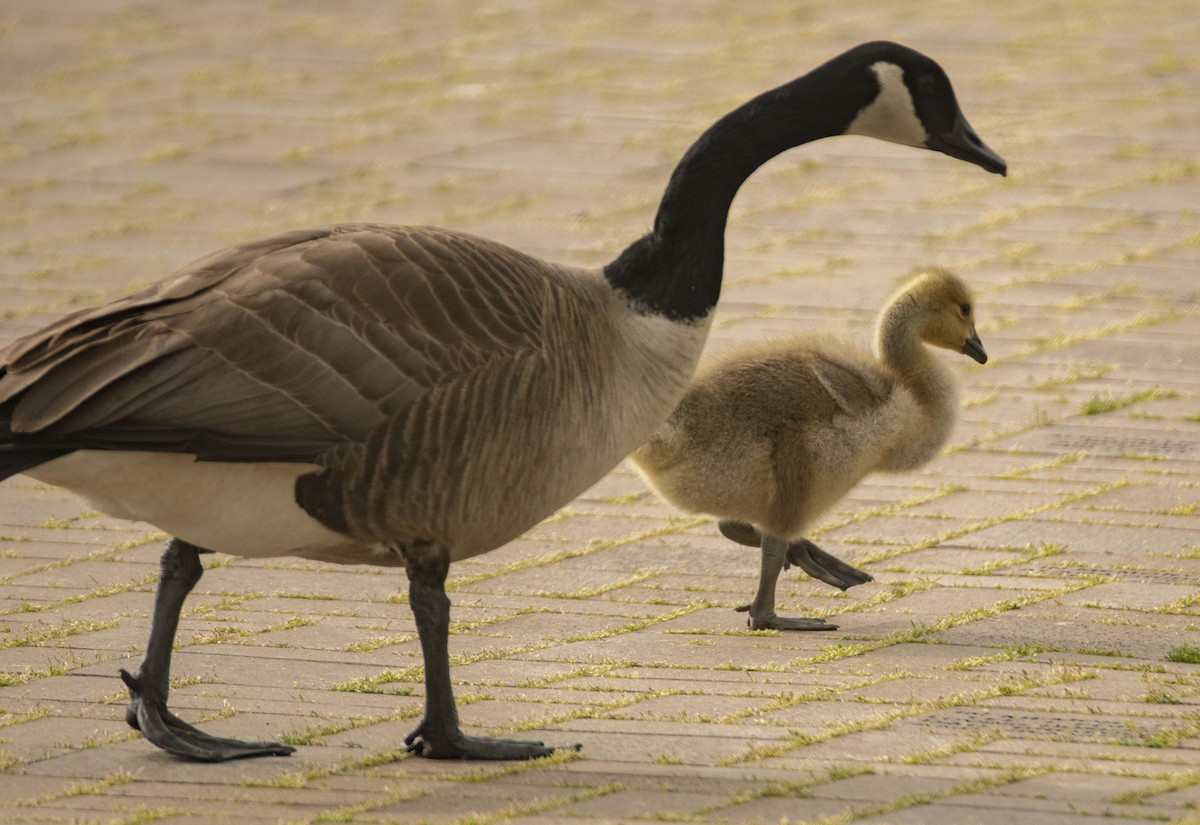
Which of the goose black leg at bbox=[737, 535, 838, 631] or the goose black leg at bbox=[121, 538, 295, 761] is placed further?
the goose black leg at bbox=[737, 535, 838, 631]

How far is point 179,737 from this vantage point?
4988 mm

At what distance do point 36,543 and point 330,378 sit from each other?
2.52 meters

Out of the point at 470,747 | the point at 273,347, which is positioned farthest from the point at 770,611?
the point at 273,347

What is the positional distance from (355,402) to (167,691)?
0.96 meters

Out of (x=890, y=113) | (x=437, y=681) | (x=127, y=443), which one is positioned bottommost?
(x=437, y=681)

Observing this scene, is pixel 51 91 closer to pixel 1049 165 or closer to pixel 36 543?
pixel 1049 165

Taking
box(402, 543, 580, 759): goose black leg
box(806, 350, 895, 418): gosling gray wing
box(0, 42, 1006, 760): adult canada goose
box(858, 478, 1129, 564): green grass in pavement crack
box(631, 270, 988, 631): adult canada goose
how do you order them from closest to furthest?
box(0, 42, 1006, 760): adult canada goose < box(402, 543, 580, 759): goose black leg < box(631, 270, 988, 631): adult canada goose < box(806, 350, 895, 418): gosling gray wing < box(858, 478, 1129, 564): green grass in pavement crack

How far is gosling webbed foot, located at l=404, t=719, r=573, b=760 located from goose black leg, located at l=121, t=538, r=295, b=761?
339 mm

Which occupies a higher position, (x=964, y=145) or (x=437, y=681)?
(x=964, y=145)

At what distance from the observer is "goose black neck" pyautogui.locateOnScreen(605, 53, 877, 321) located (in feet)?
17.5

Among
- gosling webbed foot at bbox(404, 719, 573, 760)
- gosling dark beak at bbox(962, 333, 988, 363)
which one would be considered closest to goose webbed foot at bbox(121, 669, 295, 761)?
gosling webbed foot at bbox(404, 719, 573, 760)

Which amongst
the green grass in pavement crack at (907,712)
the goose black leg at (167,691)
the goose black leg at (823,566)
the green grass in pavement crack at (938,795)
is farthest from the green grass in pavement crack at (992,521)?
the goose black leg at (167,691)

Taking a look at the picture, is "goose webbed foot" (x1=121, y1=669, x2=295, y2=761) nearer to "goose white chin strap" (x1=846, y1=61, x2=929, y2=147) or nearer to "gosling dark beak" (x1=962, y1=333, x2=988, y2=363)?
"goose white chin strap" (x1=846, y1=61, x2=929, y2=147)

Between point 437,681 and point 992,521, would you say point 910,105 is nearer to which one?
point 437,681
